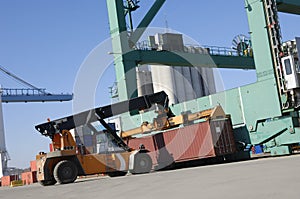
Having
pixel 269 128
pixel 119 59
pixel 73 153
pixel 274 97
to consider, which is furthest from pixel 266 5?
pixel 73 153

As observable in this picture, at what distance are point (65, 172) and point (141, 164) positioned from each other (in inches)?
134

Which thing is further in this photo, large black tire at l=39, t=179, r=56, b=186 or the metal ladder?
the metal ladder

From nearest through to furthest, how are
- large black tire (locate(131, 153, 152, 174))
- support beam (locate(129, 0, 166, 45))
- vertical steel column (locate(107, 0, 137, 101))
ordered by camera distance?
large black tire (locate(131, 153, 152, 174)), vertical steel column (locate(107, 0, 137, 101)), support beam (locate(129, 0, 166, 45))

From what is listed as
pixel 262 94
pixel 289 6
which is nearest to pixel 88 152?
pixel 262 94

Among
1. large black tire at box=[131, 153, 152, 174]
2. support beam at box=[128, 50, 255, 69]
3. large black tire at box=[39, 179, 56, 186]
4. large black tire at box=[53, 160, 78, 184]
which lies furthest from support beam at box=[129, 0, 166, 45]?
large black tire at box=[39, 179, 56, 186]

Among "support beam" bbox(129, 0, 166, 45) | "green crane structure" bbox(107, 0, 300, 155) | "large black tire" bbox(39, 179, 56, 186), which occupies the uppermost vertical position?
"support beam" bbox(129, 0, 166, 45)

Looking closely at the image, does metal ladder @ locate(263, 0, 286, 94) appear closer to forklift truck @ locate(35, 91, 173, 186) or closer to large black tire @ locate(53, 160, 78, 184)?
forklift truck @ locate(35, 91, 173, 186)

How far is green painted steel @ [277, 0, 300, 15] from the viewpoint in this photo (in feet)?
74.1

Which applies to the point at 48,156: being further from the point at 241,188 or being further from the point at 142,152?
the point at 241,188

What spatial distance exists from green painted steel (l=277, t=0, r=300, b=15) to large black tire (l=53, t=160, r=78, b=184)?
14669 mm

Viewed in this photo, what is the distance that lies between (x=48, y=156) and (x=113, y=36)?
475 inches

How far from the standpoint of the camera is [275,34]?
19719 millimetres

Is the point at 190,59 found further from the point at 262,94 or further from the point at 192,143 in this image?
the point at 192,143

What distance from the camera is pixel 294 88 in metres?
18.0
